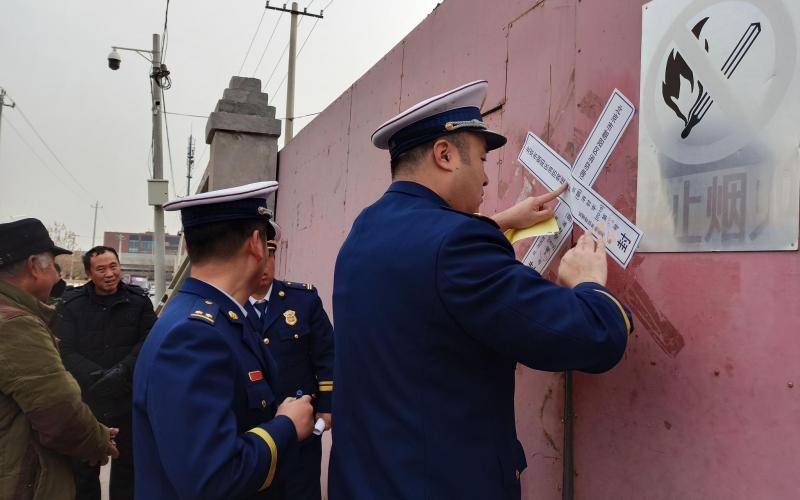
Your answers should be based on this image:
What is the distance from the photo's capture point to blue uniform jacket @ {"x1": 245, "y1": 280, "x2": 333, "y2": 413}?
2680 mm

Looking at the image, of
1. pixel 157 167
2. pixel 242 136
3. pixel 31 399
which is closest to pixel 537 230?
pixel 31 399

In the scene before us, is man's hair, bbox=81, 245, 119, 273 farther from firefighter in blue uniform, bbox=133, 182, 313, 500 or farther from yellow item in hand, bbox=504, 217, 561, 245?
yellow item in hand, bbox=504, 217, 561, 245

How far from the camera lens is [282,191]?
22.1 ft

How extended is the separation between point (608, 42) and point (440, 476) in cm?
134

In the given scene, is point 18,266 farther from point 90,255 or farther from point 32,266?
point 90,255

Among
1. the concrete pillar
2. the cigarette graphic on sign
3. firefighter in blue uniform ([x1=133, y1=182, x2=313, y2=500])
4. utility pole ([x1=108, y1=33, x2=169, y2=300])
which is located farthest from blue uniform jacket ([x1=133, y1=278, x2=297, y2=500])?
utility pole ([x1=108, y1=33, x2=169, y2=300])

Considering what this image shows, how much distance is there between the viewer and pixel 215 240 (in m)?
1.51

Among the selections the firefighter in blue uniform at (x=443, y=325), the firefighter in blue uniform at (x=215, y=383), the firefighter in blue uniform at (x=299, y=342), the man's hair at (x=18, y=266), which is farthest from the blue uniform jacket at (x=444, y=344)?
the man's hair at (x=18, y=266)

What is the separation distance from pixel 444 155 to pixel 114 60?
12983 mm

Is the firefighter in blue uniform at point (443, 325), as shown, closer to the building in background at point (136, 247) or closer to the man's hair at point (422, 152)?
the man's hair at point (422, 152)

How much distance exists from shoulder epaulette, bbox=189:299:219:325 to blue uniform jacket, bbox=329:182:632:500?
0.33 m

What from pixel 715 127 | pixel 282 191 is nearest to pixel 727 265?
pixel 715 127

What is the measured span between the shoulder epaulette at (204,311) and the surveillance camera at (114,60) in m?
12.8

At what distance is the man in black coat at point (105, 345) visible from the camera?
3500 mm
